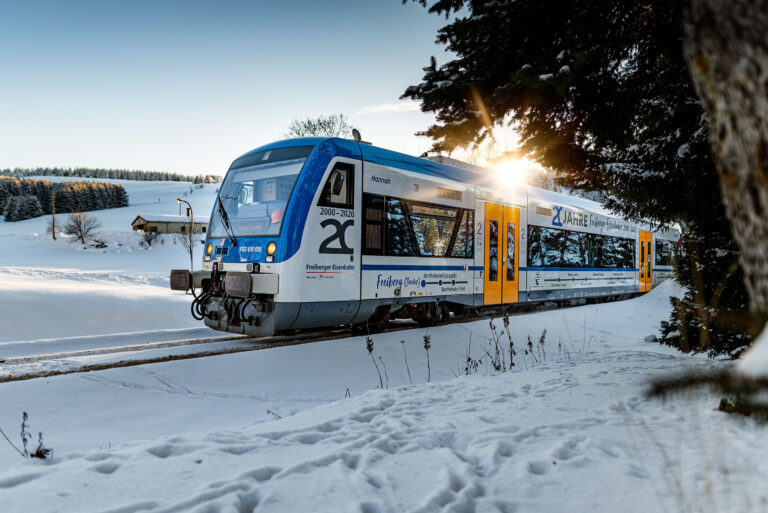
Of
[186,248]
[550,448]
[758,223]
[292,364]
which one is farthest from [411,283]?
[186,248]

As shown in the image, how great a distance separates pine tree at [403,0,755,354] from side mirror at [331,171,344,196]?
7.79 feet

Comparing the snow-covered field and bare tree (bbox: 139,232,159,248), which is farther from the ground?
bare tree (bbox: 139,232,159,248)

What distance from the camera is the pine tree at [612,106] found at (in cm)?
486

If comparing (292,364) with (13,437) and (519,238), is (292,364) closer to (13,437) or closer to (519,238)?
(13,437)

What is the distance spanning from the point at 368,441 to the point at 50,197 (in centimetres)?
11071

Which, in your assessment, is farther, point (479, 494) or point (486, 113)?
point (486, 113)

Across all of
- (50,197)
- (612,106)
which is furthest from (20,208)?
(612,106)

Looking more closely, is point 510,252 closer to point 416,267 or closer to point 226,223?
point 416,267

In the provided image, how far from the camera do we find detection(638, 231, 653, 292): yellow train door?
1914 cm

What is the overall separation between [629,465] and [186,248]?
169 ft

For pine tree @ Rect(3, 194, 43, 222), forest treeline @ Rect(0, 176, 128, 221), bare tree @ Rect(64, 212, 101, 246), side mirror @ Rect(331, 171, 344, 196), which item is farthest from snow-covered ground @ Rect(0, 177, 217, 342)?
forest treeline @ Rect(0, 176, 128, 221)

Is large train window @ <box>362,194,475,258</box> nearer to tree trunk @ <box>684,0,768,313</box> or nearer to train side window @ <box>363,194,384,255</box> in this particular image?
train side window @ <box>363,194,384,255</box>

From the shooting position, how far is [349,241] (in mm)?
8430

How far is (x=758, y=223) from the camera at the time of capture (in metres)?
1.06
